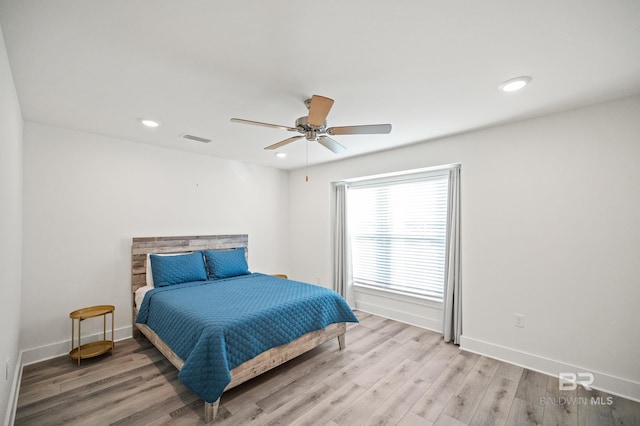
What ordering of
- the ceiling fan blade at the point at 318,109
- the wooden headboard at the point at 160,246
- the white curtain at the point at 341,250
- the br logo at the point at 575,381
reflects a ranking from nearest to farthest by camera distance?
the ceiling fan blade at the point at 318,109, the br logo at the point at 575,381, the wooden headboard at the point at 160,246, the white curtain at the point at 341,250

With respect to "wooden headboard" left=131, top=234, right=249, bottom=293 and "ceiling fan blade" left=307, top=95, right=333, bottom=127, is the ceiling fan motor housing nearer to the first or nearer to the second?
"ceiling fan blade" left=307, top=95, right=333, bottom=127

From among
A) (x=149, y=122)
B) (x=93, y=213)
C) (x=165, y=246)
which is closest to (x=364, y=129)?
(x=149, y=122)

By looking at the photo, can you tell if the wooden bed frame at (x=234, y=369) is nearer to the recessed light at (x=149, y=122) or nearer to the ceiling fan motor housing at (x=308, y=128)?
the recessed light at (x=149, y=122)

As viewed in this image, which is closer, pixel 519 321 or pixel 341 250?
pixel 519 321

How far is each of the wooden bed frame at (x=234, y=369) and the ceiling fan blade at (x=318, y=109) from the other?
6.34 ft

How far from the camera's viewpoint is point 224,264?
3.88 metres

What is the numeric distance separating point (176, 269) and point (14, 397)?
1597mm

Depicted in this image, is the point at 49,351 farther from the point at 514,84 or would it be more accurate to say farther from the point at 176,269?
the point at 514,84

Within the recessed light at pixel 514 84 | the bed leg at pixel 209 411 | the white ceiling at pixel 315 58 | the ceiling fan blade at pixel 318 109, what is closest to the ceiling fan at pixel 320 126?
the ceiling fan blade at pixel 318 109

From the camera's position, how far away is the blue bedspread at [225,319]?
78.2 inches

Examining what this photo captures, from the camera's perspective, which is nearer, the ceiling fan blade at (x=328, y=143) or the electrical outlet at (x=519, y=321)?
the ceiling fan blade at (x=328, y=143)

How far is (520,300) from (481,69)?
223 centimetres

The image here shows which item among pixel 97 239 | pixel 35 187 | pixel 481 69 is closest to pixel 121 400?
pixel 97 239

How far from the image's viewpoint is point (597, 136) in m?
2.38
